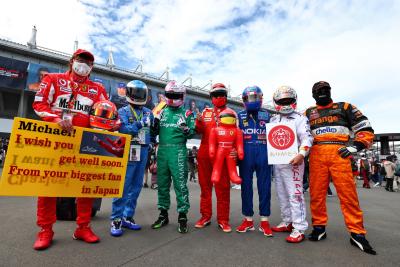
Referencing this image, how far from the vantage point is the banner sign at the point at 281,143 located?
10.4 feet

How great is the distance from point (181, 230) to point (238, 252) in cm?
91

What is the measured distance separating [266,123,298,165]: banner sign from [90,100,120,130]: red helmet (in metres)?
1.97

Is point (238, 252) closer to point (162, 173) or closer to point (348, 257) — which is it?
point (348, 257)

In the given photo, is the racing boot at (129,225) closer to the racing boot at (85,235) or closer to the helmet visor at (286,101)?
the racing boot at (85,235)

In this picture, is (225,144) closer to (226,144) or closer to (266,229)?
(226,144)

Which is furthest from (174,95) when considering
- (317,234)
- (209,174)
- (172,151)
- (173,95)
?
(317,234)

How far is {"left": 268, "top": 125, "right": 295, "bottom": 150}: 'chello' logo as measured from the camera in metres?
3.21

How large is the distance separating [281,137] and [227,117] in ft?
2.53

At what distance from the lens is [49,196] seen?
251 centimetres

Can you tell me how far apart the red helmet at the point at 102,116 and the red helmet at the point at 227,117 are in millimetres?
1458

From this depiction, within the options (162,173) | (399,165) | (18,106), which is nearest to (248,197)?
(162,173)

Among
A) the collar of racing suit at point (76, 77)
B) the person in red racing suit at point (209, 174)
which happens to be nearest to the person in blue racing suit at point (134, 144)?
the collar of racing suit at point (76, 77)

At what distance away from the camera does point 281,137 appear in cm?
325

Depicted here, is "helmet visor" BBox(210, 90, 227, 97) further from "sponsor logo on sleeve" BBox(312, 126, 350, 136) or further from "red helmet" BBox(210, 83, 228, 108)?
"sponsor logo on sleeve" BBox(312, 126, 350, 136)
